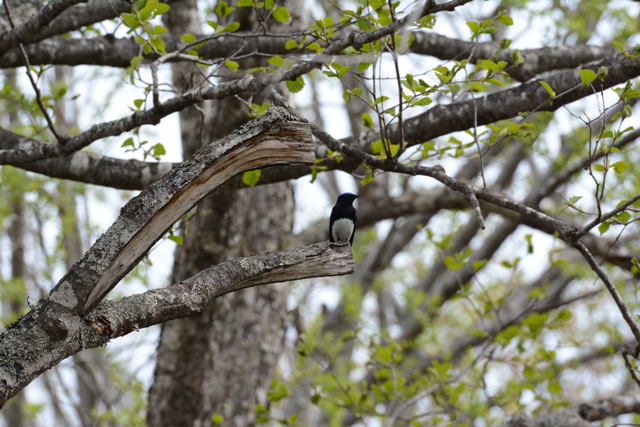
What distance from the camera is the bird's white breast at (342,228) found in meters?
4.74

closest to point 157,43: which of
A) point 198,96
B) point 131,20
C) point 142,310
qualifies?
point 131,20

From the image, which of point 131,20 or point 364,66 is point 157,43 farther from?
point 364,66

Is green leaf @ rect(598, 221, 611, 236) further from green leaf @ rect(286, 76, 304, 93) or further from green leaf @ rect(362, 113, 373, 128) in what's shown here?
green leaf @ rect(286, 76, 304, 93)

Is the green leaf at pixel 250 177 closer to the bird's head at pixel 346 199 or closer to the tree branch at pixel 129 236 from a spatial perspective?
the tree branch at pixel 129 236

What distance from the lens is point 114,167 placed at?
3590mm

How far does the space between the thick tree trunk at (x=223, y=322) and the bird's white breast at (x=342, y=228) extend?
897mm

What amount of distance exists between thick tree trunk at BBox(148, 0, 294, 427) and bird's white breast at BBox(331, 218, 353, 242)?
2.94 ft

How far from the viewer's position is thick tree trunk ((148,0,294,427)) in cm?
390

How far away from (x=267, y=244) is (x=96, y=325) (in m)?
3.66

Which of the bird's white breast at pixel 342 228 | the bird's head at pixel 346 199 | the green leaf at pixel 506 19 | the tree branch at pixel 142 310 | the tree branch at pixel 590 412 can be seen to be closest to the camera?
the tree branch at pixel 142 310

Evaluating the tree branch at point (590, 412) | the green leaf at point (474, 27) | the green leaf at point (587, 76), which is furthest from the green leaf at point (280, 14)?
the tree branch at point (590, 412)

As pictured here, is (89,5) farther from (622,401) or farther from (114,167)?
(622,401)

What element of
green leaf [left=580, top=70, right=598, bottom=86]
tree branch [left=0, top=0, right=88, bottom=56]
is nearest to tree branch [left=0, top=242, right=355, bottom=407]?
green leaf [left=580, top=70, right=598, bottom=86]

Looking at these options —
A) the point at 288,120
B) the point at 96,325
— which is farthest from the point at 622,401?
the point at 96,325
